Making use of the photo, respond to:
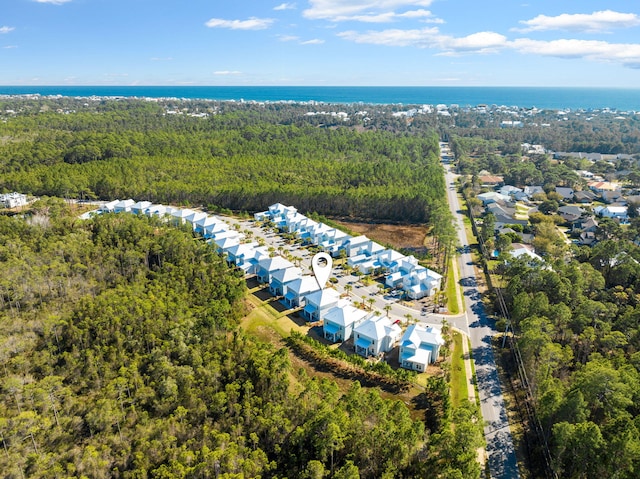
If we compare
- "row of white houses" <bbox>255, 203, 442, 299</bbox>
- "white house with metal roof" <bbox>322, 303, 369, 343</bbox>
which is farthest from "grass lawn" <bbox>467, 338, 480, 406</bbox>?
"white house with metal roof" <bbox>322, 303, 369, 343</bbox>

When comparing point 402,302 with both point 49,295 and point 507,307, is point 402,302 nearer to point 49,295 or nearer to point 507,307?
point 507,307

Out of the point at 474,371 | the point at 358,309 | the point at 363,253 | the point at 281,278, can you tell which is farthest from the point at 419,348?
the point at 363,253

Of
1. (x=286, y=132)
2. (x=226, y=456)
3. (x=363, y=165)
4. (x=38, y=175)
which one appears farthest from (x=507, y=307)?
(x=286, y=132)

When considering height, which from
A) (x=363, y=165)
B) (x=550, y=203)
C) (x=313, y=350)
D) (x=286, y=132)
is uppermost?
(x=286, y=132)

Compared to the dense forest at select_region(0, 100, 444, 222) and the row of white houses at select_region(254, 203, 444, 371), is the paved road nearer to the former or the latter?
the row of white houses at select_region(254, 203, 444, 371)

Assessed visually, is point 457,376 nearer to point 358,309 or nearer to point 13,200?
point 358,309
